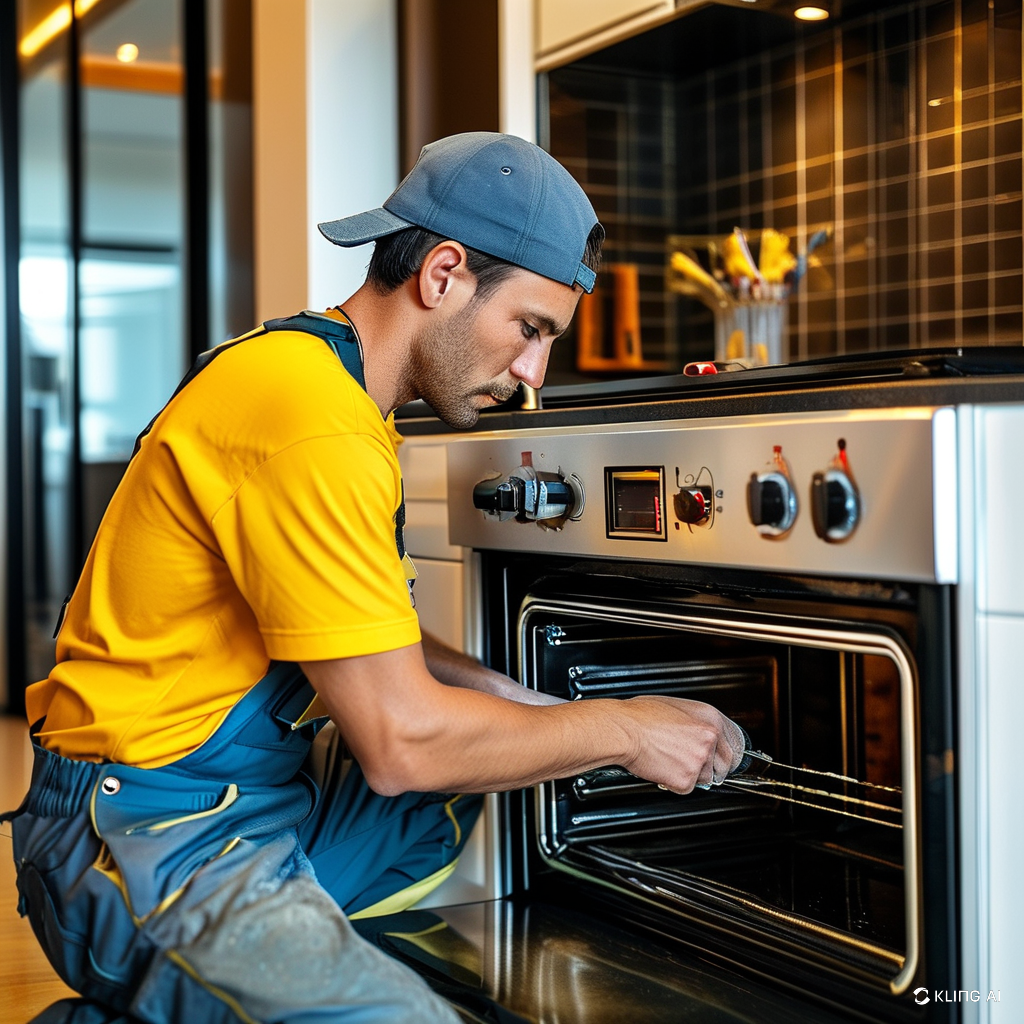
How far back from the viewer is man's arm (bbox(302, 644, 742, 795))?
1.10 meters

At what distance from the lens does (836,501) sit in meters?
1.08

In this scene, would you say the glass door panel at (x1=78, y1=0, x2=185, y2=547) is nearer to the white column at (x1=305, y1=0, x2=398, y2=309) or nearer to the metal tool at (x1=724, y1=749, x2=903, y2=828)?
the white column at (x1=305, y1=0, x2=398, y2=309)

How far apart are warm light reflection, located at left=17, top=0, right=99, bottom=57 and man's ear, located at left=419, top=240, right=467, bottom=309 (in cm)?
317

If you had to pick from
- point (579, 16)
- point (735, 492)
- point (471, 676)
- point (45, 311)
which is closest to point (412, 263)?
point (735, 492)

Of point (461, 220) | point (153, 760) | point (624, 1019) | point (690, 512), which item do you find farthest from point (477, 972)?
point (461, 220)

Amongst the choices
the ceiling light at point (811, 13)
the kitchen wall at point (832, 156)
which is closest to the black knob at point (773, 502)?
the kitchen wall at point (832, 156)

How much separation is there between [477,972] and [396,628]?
19.1 inches

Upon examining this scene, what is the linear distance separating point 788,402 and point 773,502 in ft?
0.33

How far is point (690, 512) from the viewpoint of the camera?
1.23 metres

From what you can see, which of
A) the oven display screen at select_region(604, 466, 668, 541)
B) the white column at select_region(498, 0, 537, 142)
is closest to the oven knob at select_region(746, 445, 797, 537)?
the oven display screen at select_region(604, 466, 668, 541)

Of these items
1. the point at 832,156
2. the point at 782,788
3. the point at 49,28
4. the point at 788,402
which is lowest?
the point at 782,788

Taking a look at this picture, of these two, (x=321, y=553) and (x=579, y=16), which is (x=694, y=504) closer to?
(x=321, y=553)

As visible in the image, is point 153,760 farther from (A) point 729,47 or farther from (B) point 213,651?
(A) point 729,47

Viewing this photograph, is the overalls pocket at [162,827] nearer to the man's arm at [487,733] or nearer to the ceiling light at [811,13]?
the man's arm at [487,733]
